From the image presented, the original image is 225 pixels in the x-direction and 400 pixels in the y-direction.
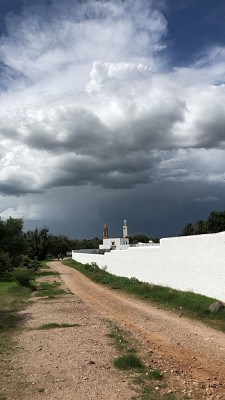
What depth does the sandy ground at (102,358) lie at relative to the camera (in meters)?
5.84

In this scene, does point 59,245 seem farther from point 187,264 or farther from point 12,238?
point 187,264

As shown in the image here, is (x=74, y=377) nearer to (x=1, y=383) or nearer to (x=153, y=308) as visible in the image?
(x=1, y=383)

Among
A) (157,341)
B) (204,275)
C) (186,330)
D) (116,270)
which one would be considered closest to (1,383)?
(157,341)

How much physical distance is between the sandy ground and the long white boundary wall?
2066 millimetres

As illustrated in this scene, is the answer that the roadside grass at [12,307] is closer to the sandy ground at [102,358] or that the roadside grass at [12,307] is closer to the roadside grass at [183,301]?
the sandy ground at [102,358]

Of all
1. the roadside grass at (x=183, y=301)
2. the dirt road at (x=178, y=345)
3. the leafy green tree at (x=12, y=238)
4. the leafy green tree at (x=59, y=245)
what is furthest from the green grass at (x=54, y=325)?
the leafy green tree at (x=59, y=245)

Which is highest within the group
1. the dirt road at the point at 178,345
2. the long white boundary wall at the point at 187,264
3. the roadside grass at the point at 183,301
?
the long white boundary wall at the point at 187,264

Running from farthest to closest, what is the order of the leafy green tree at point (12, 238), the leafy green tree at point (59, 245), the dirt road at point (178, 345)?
the leafy green tree at point (59, 245), the leafy green tree at point (12, 238), the dirt road at point (178, 345)

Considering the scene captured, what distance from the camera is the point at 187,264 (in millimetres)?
15930

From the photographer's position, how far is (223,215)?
2040 inches

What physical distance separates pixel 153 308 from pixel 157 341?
17.3 feet

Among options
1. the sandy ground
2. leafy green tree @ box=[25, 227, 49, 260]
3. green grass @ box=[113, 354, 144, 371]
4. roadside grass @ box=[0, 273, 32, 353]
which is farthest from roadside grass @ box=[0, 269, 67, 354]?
leafy green tree @ box=[25, 227, 49, 260]

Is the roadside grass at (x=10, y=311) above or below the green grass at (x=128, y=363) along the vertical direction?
above

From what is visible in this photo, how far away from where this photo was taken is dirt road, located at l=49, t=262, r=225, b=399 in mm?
6297
